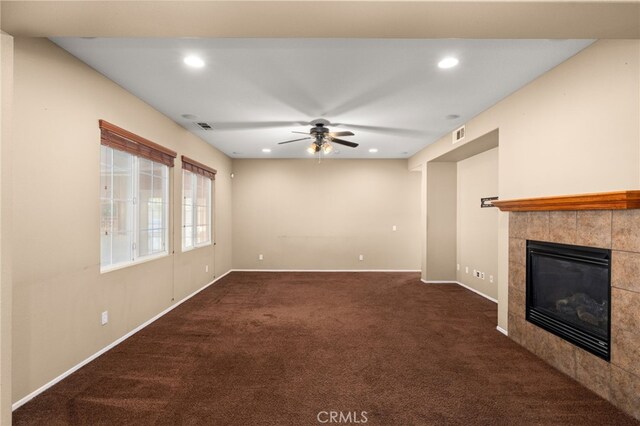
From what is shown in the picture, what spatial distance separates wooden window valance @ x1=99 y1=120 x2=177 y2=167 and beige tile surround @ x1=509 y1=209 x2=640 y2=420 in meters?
4.50

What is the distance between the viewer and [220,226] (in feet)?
21.9

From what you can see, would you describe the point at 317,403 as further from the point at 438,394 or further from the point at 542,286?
the point at 542,286

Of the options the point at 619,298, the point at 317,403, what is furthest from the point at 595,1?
the point at 317,403

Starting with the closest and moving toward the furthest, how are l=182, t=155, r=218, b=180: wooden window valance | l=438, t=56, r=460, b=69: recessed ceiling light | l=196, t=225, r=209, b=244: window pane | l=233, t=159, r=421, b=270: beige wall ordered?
1. l=438, t=56, r=460, b=69: recessed ceiling light
2. l=182, t=155, r=218, b=180: wooden window valance
3. l=196, t=225, r=209, b=244: window pane
4. l=233, t=159, r=421, b=270: beige wall

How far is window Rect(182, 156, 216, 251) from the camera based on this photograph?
513cm

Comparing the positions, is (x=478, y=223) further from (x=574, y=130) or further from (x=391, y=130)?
(x=574, y=130)

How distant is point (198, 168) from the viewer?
5.41 metres

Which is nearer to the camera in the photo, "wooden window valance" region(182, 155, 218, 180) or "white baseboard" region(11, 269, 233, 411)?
"white baseboard" region(11, 269, 233, 411)

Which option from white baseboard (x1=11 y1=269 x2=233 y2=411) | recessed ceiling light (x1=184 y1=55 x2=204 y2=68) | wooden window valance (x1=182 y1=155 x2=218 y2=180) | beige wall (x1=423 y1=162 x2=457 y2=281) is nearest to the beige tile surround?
beige wall (x1=423 y1=162 x2=457 y2=281)

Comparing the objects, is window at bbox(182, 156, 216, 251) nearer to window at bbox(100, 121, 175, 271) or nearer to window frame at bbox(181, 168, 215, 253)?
window frame at bbox(181, 168, 215, 253)

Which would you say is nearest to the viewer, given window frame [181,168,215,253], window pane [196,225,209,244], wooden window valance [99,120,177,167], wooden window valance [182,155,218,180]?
wooden window valance [99,120,177,167]

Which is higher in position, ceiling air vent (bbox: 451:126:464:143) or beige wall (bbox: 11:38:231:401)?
ceiling air vent (bbox: 451:126:464:143)

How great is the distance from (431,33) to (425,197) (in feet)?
15.9

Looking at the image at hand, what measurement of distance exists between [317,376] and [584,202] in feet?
8.64
